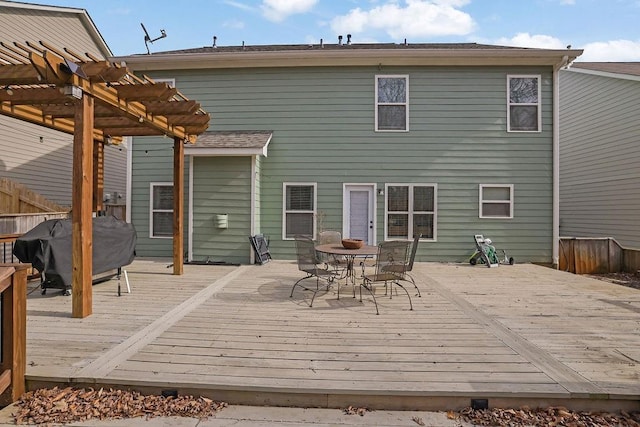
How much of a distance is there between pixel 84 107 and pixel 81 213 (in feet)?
3.99

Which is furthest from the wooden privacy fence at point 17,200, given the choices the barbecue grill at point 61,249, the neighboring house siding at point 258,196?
the neighboring house siding at point 258,196

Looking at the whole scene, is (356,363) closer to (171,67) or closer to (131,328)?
(131,328)

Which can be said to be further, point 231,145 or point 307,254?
point 231,145

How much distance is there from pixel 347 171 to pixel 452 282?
11.6ft

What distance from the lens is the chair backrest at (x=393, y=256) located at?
4352mm

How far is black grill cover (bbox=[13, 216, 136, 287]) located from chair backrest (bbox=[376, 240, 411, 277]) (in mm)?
3952

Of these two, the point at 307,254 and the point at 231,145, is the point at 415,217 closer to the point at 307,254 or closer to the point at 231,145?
the point at 307,254

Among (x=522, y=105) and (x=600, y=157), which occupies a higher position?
(x=522, y=105)

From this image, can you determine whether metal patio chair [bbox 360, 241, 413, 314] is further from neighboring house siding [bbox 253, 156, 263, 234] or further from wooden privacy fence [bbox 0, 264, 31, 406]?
neighboring house siding [bbox 253, 156, 263, 234]

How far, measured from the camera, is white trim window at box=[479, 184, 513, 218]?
7.99 m

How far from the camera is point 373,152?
809cm

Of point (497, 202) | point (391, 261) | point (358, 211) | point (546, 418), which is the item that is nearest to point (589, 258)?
point (497, 202)

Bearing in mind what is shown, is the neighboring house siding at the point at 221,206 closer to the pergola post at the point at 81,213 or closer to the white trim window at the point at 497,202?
the pergola post at the point at 81,213

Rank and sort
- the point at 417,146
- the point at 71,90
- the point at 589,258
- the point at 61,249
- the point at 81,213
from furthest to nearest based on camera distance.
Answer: the point at 589,258 → the point at 417,146 → the point at 61,249 → the point at 81,213 → the point at 71,90
